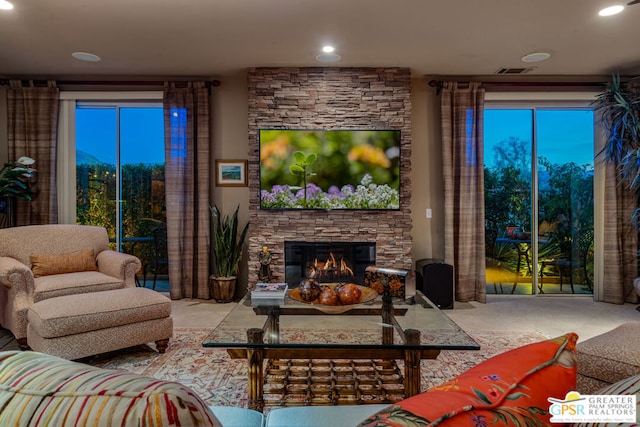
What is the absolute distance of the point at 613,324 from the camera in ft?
12.3

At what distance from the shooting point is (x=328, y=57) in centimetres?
414

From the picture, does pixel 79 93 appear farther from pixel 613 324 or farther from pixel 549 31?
pixel 613 324

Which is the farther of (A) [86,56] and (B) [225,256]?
(B) [225,256]

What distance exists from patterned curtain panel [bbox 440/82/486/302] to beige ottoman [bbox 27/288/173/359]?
3.18m

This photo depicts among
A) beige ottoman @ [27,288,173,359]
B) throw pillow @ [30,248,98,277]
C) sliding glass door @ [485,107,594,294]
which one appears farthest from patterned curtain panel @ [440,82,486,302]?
throw pillow @ [30,248,98,277]

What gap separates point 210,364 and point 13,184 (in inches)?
131

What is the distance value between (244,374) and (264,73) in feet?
10.4

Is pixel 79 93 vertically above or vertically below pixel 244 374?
above

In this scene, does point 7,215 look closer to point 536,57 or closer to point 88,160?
point 88,160

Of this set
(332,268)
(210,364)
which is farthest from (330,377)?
(332,268)

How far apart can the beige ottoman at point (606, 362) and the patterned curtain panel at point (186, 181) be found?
392 cm

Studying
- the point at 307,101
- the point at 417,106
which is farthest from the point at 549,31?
the point at 307,101

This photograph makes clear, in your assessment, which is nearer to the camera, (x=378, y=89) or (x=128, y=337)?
(x=128, y=337)

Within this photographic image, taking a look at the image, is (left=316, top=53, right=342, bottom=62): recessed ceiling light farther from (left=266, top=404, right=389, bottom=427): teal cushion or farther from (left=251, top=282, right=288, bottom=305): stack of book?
(left=266, top=404, right=389, bottom=427): teal cushion
